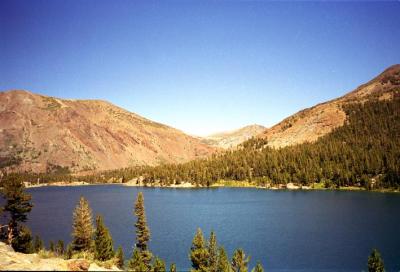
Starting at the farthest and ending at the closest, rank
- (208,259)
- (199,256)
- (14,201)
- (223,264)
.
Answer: (14,201) → (208,259) → (223,264) → (199,256)

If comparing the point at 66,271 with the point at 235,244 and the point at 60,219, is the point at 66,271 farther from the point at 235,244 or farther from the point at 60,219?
the point at 60,219

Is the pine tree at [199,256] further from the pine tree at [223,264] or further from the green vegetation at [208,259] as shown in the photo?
the pine tree at [223,264]

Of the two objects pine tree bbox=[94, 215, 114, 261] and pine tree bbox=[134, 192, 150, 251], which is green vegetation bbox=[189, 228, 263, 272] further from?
pine tree bbox=[94, 215, 114, 261]

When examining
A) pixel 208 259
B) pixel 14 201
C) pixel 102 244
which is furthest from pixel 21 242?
pixel 208 259

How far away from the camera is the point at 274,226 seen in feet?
378

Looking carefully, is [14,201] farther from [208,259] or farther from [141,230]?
[208,259]

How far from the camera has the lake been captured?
262 ft

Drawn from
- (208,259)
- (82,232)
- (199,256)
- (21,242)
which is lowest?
(208,259)

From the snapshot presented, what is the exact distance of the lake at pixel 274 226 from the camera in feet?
262

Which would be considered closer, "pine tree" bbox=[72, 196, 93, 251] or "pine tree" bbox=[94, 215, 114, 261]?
"pine tree" bbox=[94, 215, 114, 261]

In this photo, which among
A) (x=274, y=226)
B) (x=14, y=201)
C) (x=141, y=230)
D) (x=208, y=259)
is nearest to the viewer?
(x=208, y=259)

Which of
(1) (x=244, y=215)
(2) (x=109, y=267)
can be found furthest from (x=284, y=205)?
(2) (x=109, y=267)

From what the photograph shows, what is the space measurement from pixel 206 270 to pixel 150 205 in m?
120

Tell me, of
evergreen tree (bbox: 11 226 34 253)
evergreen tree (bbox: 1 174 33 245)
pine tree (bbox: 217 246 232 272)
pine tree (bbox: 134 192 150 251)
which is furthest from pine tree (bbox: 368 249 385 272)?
evergreen tree (bbox: 11 226 34 253)
